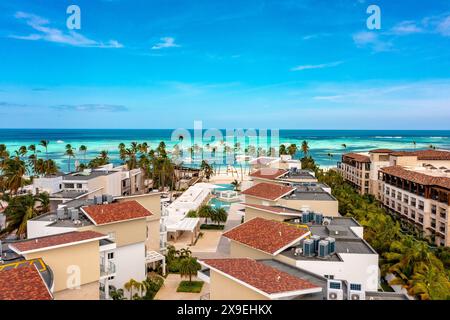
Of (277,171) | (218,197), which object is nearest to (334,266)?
(277,171)

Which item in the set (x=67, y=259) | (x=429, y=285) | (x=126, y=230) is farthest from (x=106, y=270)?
(x=429, y=285)

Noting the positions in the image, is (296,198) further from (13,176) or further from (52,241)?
(13,176)

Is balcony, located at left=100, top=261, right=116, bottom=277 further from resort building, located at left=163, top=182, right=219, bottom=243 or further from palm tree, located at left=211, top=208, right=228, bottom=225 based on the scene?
palm tree, located at left=211, top=208, right=228, bottom=225

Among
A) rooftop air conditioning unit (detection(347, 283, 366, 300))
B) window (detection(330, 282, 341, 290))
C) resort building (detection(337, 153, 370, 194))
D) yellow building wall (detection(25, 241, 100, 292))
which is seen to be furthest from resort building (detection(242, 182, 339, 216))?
resort building (detection(337, 153, 370, 194))

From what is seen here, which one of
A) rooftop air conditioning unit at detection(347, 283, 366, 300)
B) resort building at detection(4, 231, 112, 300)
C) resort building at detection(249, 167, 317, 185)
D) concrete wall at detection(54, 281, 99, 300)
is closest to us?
rooftop air conditioning unit at detection(347, 283, 366, 300)

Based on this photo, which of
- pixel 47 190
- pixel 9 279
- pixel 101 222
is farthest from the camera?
pixel 47 190

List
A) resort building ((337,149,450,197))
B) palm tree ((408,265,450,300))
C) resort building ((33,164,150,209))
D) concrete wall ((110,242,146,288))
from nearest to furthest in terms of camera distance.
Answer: palm tree ((408,265,450,300)) → concrete wall ((110,242,146,288)) → resort building ((33,164,150,209)) → resort building ((337,149,450,197))
